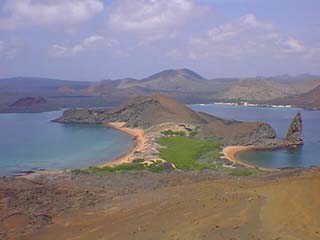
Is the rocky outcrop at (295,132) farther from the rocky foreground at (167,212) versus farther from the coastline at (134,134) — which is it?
the rocky foreground at (167,212)

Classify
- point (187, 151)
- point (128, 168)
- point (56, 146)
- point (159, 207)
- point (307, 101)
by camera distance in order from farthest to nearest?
point (307, 101) < point (56, 146) < point (187, 151) < point (128, 168) < point (159, 207)

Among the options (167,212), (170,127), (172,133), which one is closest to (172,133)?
(172,133)

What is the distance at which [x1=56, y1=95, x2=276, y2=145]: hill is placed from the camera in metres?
68.6

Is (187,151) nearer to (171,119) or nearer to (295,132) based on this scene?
(295,132)

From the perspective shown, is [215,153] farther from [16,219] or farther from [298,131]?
[16,219]

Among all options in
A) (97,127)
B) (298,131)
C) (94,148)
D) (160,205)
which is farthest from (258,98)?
(160,205)

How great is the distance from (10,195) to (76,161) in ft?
91.8

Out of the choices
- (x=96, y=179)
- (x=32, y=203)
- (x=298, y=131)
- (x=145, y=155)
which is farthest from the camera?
(x=298, y=131)

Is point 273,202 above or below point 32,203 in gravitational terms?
above

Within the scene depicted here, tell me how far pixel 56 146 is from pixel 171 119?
2250cm

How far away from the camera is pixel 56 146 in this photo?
6881cm

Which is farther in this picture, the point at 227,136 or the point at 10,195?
the point at 227,136

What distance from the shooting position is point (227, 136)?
68.8m

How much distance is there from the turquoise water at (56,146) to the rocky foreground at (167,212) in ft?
78.1
